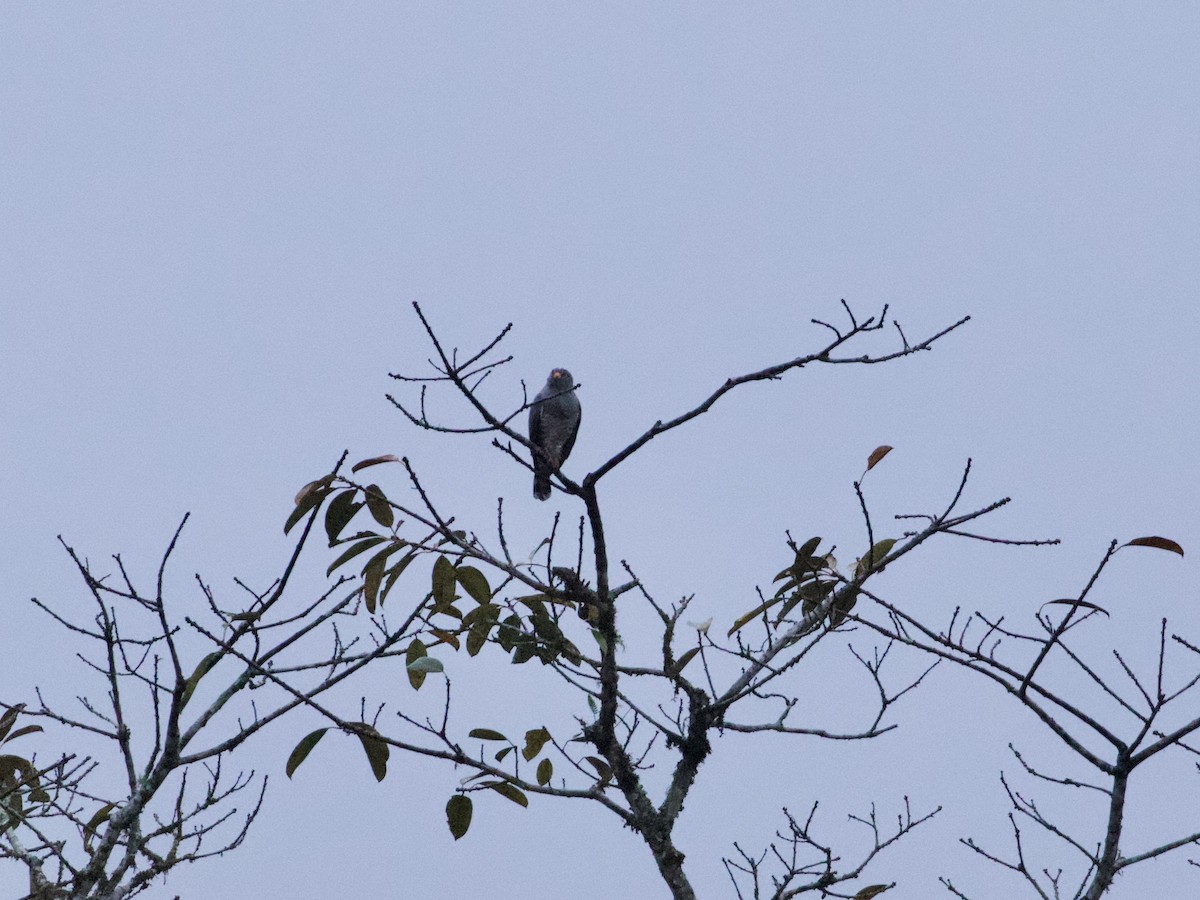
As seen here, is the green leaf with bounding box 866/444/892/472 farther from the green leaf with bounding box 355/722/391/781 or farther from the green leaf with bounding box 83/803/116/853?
the green leaf with bounding box 83/803/116/853

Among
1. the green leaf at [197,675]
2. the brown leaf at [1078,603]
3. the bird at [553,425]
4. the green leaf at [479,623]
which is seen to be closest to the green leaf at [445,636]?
the green leaf at [479,623]

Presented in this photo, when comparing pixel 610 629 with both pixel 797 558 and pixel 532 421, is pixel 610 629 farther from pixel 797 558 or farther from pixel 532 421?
pixel 532 421

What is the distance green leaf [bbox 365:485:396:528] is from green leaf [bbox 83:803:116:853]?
1.27 metres

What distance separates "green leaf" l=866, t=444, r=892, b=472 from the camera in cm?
323

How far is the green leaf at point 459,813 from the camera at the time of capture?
3471 millimetres

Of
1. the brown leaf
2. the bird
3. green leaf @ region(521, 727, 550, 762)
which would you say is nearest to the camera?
the brown leaf

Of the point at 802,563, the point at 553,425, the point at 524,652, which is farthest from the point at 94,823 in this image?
the point at 553,425

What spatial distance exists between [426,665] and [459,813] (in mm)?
530

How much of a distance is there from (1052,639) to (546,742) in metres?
1.59

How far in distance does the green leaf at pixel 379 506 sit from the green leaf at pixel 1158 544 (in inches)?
71.9

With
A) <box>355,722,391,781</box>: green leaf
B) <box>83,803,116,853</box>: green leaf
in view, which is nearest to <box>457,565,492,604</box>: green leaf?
<box>355,722,391,781</box>: green leaf

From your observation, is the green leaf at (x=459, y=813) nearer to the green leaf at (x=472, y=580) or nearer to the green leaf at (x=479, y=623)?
the green leaf at (x=479, y=623)

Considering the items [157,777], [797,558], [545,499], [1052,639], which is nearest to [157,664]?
[157,777]

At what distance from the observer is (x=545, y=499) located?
345 inches
